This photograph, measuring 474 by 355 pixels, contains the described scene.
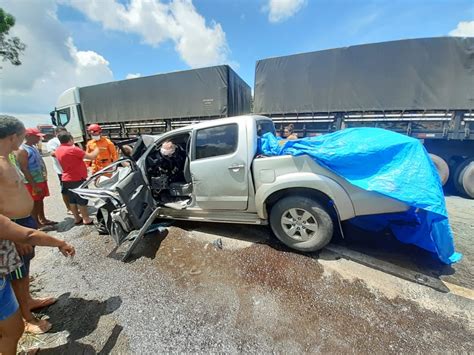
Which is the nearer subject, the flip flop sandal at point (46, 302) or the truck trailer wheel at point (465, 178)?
the flip flop sandal at point (46, 302)

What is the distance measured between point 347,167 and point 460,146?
5.24 metres

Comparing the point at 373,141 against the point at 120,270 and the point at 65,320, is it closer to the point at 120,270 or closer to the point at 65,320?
the point at 120,270

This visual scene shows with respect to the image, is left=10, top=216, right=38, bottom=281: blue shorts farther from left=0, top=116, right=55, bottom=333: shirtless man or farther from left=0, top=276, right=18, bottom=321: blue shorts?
→ left=0, top=276, right=18, bottom=321: blue shorts

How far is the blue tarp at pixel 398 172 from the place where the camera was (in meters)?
1.99

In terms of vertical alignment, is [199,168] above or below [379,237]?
above

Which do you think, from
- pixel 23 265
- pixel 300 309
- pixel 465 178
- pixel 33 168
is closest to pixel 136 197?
pixel 23 265

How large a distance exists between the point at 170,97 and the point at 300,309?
7.69 metres

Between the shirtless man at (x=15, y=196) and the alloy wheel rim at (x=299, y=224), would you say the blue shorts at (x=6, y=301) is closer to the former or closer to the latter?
the shirtless man at (x=15, y=196)

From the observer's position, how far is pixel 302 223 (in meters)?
2.56

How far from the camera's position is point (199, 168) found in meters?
2.94

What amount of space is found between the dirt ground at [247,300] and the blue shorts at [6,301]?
2.10ft

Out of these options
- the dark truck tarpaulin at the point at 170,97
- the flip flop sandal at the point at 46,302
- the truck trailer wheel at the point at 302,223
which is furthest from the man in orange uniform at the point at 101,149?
the truck trailer wheel at the point at 302,223

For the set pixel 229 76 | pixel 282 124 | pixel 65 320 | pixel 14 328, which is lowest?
pixel 65 320

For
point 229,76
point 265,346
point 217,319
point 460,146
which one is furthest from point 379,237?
point 229,76
